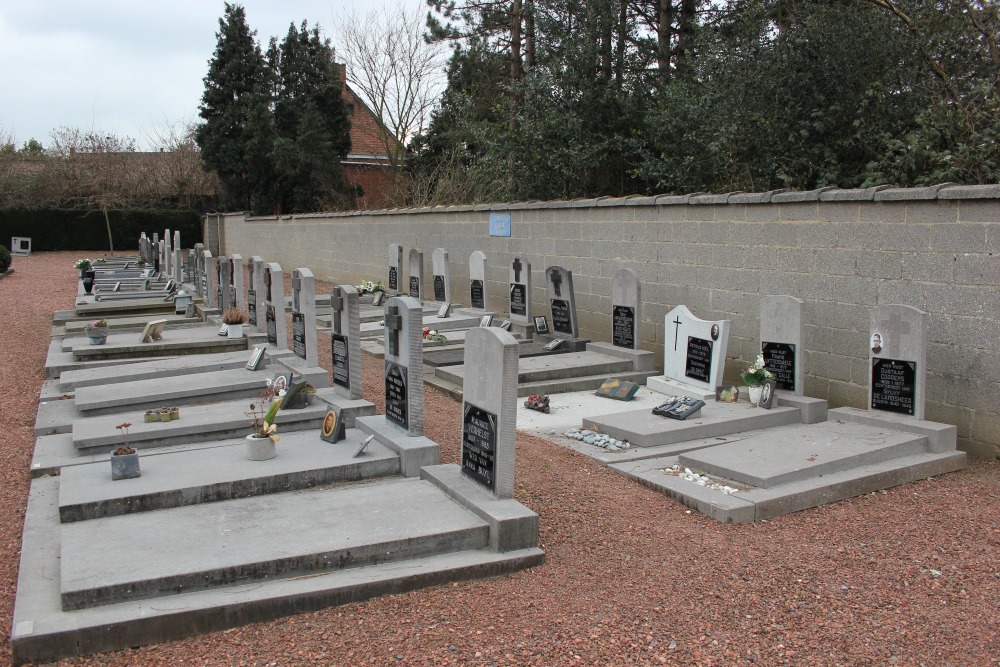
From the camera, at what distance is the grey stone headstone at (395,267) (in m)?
16.7

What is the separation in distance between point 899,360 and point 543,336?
5.44 metres

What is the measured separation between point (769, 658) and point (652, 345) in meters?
6.94

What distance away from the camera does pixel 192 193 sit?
35562mm

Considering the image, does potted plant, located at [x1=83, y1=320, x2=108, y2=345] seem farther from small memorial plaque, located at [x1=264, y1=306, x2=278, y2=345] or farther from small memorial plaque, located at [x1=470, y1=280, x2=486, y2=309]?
small memorial plaque, located at [x1=470, y1=280, x2=486, y2=309]

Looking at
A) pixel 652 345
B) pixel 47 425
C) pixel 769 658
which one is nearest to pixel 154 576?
pixel 769 658

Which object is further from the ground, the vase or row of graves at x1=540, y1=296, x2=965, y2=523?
the vase

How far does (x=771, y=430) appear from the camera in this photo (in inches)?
283

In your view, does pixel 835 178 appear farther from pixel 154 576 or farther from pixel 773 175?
pixel 154 576

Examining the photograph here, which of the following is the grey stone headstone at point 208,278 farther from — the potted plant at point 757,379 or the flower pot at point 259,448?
the potted plant at point 757,379

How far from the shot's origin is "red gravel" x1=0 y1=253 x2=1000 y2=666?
12.1 ft

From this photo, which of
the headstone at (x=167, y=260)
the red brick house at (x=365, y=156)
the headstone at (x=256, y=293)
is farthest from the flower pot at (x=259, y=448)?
the red brick house at (x=365, y=156)

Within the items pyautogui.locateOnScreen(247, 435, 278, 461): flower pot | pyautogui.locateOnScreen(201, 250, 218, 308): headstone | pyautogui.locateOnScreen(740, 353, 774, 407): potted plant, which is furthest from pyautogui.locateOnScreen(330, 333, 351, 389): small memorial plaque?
pyautogui.locateOnScreen(201, 250, 218, 308): headstone

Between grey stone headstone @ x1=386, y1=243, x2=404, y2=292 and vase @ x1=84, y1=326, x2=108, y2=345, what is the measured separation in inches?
281

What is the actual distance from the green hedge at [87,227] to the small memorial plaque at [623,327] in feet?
85.2
